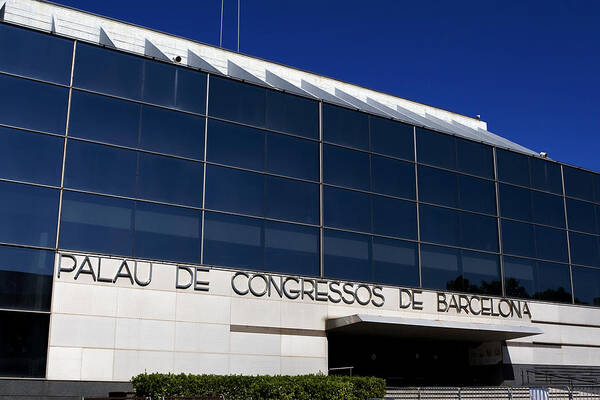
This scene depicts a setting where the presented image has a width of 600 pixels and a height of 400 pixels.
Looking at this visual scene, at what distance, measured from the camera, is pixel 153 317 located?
26.3 metres

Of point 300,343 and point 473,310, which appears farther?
point 473,310

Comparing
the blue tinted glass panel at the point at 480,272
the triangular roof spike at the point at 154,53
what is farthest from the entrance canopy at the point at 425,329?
the triangular roof spike at the point at 154,53

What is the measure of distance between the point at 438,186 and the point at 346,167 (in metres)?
5.19

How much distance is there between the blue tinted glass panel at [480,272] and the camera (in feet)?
113

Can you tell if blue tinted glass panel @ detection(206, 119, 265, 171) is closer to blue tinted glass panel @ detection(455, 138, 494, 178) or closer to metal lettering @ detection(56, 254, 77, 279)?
metal lettering @ detection(56, 254, 77, 279)

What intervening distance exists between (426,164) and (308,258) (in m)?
8.38

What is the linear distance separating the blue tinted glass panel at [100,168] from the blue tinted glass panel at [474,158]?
54.3 feet

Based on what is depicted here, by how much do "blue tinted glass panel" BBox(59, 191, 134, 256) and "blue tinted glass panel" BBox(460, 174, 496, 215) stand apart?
651 inches

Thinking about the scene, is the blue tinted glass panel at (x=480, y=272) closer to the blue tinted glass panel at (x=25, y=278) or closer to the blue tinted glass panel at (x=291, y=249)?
the blue tinted glass panel at (x=291, y=249)

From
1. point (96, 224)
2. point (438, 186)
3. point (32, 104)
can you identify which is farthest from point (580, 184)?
point (32, 104)

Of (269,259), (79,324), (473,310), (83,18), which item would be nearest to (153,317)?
(79,324)

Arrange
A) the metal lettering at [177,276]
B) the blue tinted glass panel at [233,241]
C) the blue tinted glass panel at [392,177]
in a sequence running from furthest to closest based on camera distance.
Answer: the blue tinted glass panel at [392,177], the blue tinted glass panel at [233,241], the metal lettering at [177,276]

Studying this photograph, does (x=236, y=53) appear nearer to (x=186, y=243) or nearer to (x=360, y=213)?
(x=360, y=213)

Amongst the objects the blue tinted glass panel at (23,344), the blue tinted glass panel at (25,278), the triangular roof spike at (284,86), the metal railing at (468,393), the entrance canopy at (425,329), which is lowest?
the metal railing at (468,393)
